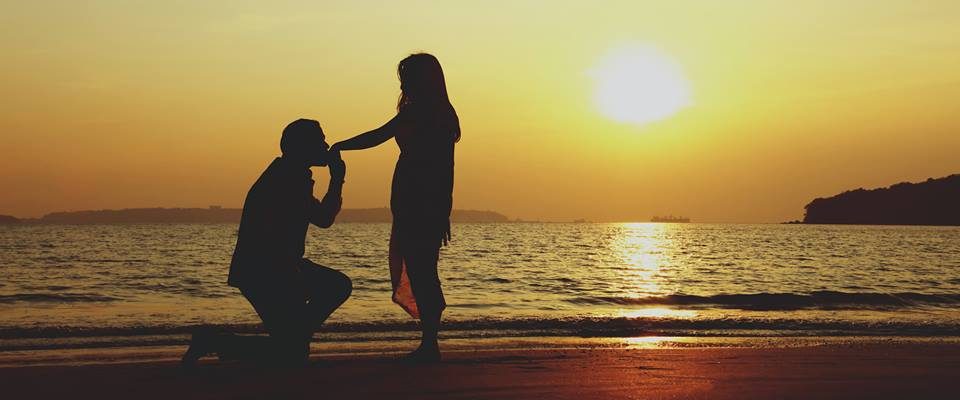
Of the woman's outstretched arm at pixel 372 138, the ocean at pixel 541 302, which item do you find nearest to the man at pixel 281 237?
the woman's outstretched arm at pixel 372 138

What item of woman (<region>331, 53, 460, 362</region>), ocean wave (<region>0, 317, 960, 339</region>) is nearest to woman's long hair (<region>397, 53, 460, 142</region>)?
woman (<region>331, 53, 460, 362</region>)

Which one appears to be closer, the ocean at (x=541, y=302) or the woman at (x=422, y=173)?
the woman at (x=422, y=173)

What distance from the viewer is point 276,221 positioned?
5.37 meters

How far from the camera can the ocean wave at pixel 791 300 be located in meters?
17.8

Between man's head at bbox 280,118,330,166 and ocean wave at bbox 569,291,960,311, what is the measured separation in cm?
1313

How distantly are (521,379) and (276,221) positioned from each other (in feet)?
5.70

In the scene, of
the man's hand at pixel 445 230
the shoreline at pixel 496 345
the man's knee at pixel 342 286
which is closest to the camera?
the man's knee at pixel 342 286

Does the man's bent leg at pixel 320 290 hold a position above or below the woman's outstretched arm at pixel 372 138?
below

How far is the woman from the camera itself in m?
5.88

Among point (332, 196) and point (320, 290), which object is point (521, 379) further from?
point (332, 196)

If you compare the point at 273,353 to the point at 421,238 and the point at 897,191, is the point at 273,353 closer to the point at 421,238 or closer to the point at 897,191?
the point at 421,238

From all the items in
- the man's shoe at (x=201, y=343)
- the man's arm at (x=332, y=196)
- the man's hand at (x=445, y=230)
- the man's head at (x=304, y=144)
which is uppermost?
the man's head at (x=304, y=144)

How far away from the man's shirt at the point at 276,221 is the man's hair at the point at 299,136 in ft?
0.31

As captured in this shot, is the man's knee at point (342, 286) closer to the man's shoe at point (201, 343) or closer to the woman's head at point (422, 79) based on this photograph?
the man's shoe at point (201, 343)
